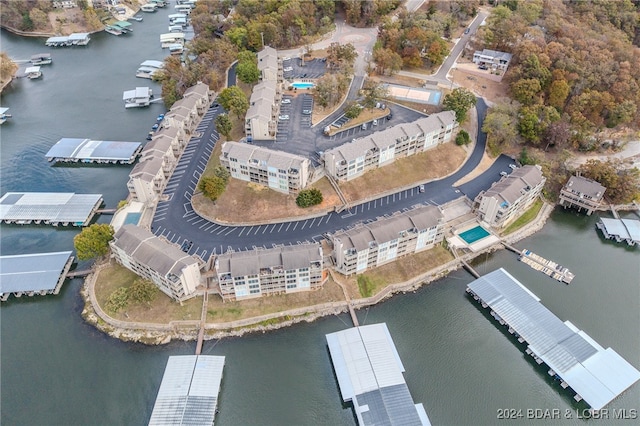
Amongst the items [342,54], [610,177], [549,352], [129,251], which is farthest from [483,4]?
[129,251]

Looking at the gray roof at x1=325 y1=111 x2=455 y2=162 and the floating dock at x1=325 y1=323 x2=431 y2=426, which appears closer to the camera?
the floating dock at x1=325 y1=323 x2=431 y2=426

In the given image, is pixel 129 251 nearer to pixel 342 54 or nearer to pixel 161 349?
pixel 161 349

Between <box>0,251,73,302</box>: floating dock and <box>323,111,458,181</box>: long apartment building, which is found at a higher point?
<box>323,111,458,181</box>: long apartment building

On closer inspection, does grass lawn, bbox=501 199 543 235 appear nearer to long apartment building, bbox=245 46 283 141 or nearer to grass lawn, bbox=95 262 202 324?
long apartment building, bbox=245 46 283 141

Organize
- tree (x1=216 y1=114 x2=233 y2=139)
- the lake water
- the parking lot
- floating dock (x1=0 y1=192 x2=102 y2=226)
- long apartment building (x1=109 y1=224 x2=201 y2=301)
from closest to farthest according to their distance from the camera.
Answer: the lake water
long apartment building (x1=109 y1=224 x2=201 y2=301)
floating dock (x1=0 y1=192 x2=102 y2=226)
tree (x1=216 y1=114 x2=233 y2=139)
the parking lot

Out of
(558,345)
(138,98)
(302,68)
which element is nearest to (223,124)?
(302,68)

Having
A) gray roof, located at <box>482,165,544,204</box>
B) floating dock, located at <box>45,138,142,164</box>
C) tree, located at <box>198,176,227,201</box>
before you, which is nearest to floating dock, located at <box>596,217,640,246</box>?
gray roof, located at <box>482,165,544,204</box>

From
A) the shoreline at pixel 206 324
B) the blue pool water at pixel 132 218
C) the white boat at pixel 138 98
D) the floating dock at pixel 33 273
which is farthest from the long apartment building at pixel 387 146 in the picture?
the white boat at pixel 138 98

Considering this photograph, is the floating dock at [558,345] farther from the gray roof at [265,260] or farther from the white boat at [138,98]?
the white boat at [138,98]
